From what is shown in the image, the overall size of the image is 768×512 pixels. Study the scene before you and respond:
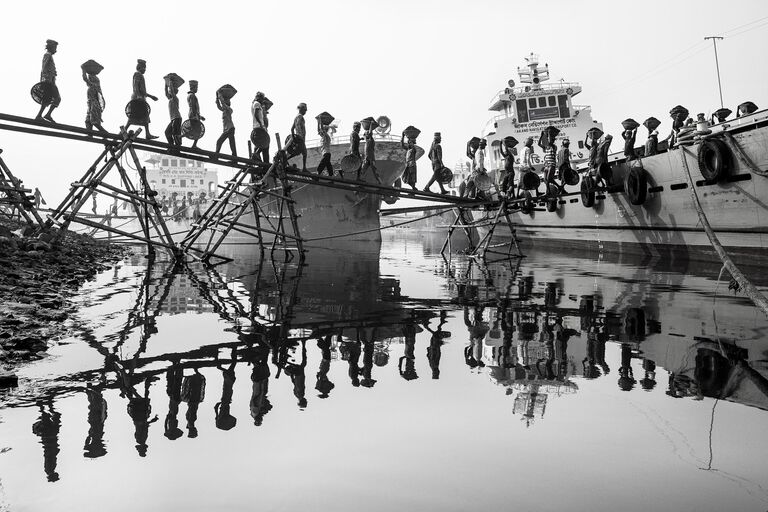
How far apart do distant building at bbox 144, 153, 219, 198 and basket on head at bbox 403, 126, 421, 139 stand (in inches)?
2171

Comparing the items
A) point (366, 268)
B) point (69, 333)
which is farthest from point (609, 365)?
point (366, 268)

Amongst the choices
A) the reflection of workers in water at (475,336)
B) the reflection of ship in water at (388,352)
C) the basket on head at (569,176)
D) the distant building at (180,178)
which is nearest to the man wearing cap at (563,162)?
the basket on head at (569,176)

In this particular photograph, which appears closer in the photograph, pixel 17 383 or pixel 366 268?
pixel 17 383

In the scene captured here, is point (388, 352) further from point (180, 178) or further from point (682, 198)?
point (180, 178)

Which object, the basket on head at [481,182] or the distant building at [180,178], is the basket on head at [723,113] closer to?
the basket on head at [481,182]

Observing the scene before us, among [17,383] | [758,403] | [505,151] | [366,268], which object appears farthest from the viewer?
[505,151]

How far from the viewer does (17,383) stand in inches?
133

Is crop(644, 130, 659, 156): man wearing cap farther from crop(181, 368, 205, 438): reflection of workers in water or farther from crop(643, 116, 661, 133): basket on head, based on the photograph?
crop(181, 368, 205, 438): reflection of workers in water

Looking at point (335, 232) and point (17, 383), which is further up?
point (335, 232)

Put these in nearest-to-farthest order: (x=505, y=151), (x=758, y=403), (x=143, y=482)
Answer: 1. (x=143, y=482)
2. (x=758, y=403)
3. (x=505, y=151)

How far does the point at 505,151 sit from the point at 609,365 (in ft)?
47.1

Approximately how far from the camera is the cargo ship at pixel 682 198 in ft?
41.3

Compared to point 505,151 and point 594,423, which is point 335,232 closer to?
point 505,151

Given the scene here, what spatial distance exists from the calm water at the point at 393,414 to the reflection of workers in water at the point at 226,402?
0.05ft
